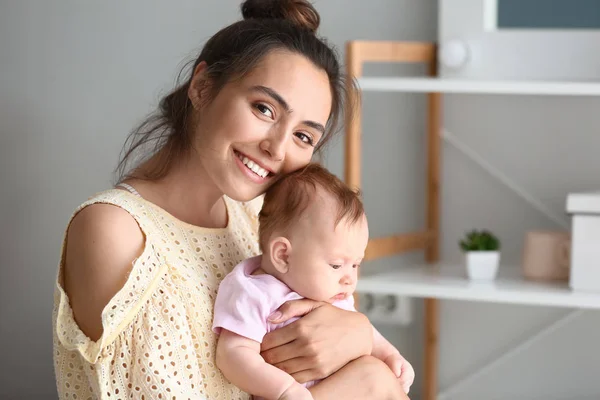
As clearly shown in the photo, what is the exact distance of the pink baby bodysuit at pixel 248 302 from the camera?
3.87 feet

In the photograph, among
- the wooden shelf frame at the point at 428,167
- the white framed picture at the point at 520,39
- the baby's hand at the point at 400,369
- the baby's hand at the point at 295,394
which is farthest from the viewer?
the white framed picture at the point at 520,39

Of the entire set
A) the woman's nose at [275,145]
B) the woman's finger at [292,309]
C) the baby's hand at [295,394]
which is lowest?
the baby's hand at [295,394]

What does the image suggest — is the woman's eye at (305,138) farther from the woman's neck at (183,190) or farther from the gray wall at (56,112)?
the gray wall at (56,112)

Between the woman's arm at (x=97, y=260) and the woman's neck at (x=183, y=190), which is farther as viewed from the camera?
the woman's neck at (x=183, y=190)

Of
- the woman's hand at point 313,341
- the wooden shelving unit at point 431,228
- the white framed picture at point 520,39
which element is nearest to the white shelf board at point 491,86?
the wooden shelving unit at point 431,228

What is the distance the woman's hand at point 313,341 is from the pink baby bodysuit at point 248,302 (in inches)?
0.5

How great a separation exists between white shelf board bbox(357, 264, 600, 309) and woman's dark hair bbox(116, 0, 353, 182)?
1.33 ft

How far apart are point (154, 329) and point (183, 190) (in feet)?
0.79

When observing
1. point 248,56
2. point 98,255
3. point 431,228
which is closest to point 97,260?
point 98,255

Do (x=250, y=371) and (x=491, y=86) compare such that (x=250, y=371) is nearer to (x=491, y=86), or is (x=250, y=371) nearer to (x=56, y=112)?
(x=491, y=86)

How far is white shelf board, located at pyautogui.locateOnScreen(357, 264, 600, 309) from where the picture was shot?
1.60 m

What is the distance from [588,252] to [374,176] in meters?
0.59

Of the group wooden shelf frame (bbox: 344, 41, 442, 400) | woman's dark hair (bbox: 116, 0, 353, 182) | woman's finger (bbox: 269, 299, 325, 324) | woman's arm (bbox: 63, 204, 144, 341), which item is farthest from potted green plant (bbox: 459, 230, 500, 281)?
woman's arm (bbox: 63, 204, 144, 341)

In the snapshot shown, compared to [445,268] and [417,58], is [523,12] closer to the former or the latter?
[417,58]
